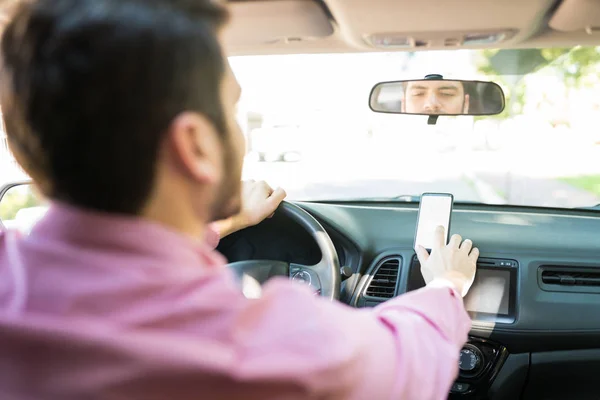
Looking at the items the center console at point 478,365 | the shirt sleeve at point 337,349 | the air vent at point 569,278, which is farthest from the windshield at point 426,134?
the shirt sleeve at point 337,349

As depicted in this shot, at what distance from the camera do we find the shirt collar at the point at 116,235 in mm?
909

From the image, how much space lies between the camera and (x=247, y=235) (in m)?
2.70

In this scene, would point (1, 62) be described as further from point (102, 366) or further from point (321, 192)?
point (321, 192)

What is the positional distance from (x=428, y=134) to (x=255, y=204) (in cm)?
369

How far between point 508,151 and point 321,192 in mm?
3526

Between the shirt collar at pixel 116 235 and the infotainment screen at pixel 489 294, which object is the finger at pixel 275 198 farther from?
the shirt collar at pixel 116 235

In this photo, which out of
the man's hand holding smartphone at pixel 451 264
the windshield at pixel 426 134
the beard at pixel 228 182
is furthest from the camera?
the windshield at pixel 426 134

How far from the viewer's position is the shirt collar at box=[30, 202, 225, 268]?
2.98ft

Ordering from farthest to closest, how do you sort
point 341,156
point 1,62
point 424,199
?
1. point 341,156
2. point 424,199
3. point 1,62

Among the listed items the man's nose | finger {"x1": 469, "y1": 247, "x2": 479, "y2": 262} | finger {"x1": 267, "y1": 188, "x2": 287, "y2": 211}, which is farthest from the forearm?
the man's nose

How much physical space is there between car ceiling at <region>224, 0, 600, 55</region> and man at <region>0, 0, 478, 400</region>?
4.45ft

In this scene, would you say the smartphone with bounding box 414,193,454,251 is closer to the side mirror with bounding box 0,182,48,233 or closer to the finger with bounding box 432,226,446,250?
the finger with bounding box 432,226,446,250

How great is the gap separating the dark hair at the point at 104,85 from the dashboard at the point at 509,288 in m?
1.68

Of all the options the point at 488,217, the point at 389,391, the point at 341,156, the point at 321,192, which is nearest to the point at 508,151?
the point at 341,156
